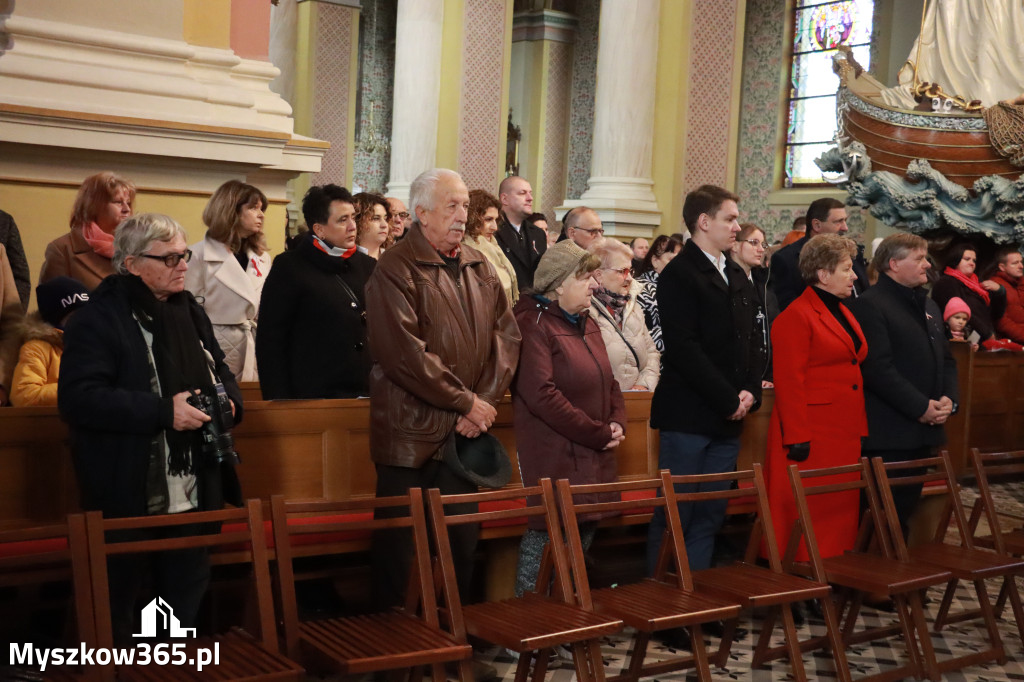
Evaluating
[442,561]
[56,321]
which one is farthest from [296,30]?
[442,561]

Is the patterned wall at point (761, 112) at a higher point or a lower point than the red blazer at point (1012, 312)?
higher

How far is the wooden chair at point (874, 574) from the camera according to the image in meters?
3.84

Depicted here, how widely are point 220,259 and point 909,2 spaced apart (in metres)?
11.2

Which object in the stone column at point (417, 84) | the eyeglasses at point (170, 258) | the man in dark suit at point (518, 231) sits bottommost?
the eyeglasses at point (170, 258)

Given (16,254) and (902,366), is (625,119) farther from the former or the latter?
(16,254)

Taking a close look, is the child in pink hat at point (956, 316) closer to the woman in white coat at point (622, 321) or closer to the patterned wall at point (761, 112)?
the woman in white coat at point (622, 321)

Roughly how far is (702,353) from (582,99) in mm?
13005

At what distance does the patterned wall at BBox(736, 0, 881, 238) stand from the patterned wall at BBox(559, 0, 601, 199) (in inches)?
85.8

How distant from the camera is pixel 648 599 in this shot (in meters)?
3.41

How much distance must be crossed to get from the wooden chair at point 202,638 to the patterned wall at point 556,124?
13861 mm

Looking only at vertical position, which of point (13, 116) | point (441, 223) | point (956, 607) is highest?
point (13, 116)

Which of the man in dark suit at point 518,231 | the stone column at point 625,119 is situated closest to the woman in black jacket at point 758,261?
the man in dark suit at point 518,231

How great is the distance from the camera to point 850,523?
15.0ft

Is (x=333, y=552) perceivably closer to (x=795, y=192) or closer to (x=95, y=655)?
(x=95, y=655)
